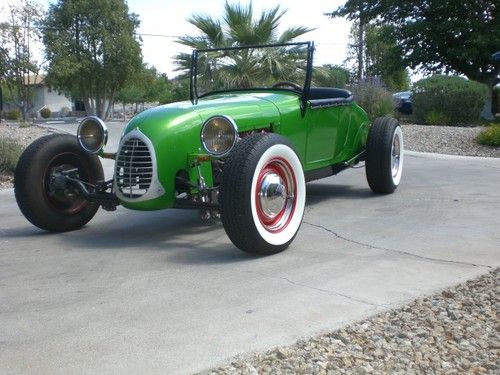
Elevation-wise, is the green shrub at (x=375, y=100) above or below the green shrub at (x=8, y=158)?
above

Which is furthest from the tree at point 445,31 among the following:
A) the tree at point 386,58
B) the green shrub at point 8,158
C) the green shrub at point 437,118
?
the green shrub at point 8,158

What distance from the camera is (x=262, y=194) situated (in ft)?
18.0

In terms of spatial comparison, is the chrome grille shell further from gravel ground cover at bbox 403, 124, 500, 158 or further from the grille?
gravel ground cover at bbox 403, 124, 500, 158

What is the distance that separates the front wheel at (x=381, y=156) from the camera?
804 centimetres

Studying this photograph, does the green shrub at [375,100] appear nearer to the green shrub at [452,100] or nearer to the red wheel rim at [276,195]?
the green shrub at [452,100]

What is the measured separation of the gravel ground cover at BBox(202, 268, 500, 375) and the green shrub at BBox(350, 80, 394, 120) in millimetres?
15043

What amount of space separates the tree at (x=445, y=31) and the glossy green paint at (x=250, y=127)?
1775 centimetres

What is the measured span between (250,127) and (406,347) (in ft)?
10.3

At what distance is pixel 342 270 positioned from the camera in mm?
5000

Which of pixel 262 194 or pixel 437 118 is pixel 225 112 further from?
pixel 437 118

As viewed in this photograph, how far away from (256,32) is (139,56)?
30146 millimetres

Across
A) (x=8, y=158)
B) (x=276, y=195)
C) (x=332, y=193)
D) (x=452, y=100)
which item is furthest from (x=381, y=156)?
(x=452, y=100)

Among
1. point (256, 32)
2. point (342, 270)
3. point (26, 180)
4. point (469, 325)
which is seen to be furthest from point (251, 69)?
point (469, 325)

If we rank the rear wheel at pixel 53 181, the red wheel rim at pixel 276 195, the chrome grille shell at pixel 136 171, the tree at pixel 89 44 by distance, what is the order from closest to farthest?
the red wheel rim at pixel 276 195 → the chrome grille shell at pixel 136 171 → the rear wheel at pixel 53 181 → the tree at pixel 89 44
